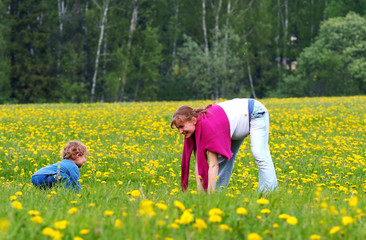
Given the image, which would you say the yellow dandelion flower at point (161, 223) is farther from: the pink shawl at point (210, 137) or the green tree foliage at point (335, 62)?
the green tree foliage at point (335, 62)

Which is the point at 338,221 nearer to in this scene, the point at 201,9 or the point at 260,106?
the point at 260,106

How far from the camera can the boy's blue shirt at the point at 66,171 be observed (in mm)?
5047

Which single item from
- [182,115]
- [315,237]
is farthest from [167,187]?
[315,237]

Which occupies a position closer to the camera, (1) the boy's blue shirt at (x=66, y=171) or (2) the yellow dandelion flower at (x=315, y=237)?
(2) the yellow dandelion flower at (x=315, y=237)

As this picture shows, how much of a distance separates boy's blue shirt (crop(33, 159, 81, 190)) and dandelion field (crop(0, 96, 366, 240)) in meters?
0.22

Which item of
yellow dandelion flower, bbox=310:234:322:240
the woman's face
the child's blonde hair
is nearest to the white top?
the woman's face

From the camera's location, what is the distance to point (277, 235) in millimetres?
2559

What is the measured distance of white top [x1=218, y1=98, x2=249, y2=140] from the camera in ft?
15.6

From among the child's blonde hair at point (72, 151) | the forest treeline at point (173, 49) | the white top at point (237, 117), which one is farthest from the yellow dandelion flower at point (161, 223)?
the forest treeline at point (173, 49)

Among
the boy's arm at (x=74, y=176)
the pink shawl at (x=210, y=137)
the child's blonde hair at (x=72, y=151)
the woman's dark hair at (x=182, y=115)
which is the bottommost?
the boy's arm at (x=74, y=176)

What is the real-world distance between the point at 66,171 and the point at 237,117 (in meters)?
2.11

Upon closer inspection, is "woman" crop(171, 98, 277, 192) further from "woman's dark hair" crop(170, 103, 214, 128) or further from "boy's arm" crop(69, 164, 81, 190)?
"boy's arm" crop(69, 164, 81, 190)

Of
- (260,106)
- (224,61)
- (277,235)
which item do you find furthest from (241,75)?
(277,235)

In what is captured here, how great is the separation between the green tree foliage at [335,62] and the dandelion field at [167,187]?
24537 mm
